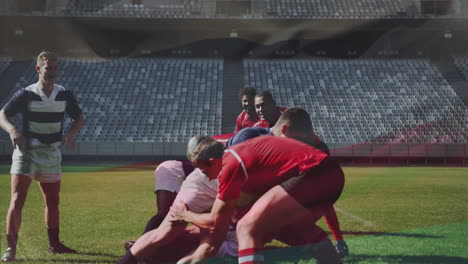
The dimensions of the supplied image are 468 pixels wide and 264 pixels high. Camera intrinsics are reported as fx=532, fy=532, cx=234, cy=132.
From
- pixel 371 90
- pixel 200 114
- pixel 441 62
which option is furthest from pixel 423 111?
pixel 200 114

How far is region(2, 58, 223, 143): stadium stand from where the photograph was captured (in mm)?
26703

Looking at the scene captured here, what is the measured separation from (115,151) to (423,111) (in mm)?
15785

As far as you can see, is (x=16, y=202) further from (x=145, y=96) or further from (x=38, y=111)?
(x=145, y=96)

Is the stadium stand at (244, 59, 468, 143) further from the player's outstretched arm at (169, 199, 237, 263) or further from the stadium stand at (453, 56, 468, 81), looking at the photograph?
the player's outstretched arm at (169, 199, 237, 263)

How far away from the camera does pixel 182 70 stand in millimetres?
31484

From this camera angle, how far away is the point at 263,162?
354cm

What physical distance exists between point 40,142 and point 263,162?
283 centimetres

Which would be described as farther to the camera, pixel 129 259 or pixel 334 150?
pixel 334 150

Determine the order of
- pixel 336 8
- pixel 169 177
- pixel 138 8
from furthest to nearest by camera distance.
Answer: pixel 336 8
pixel 138 8
pixel 169 177

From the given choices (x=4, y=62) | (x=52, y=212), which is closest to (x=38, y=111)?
(x=52, y=212)

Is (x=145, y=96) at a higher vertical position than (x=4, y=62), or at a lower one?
lower

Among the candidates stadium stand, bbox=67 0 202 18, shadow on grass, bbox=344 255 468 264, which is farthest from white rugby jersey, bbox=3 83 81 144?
stadium stand, bbox=67 0 202 18

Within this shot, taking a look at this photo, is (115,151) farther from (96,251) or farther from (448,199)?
(96,251)

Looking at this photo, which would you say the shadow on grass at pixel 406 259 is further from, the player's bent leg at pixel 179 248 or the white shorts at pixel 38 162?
the white shorts at pixel 38 162
